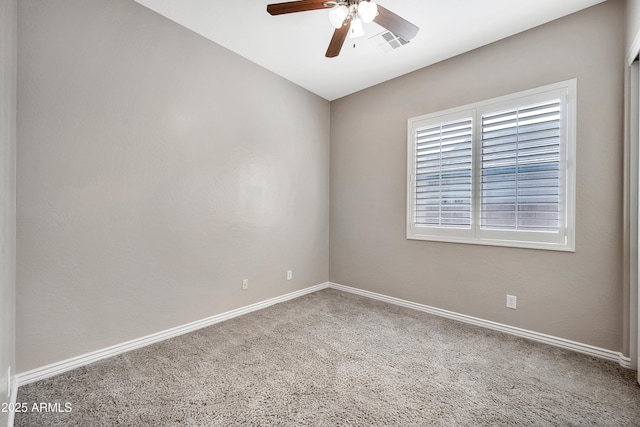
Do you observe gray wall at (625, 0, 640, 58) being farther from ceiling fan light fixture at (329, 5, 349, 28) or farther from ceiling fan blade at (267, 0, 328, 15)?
ceiling fan blade at (267, 0, 328, 15)

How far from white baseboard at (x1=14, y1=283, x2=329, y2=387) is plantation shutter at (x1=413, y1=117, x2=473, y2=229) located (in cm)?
220

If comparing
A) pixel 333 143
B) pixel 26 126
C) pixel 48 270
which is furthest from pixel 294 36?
pixel 48 270

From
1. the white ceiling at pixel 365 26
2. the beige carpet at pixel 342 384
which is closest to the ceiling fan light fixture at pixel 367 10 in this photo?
the white ceiling at pixel 365 26

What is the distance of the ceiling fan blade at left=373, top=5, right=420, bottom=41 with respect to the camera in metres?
1.87

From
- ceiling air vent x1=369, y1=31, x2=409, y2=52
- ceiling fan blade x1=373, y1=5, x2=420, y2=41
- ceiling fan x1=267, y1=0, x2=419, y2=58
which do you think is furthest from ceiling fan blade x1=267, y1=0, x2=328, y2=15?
ceiling air vent x1=369, y1=31, x2=409, y2=52

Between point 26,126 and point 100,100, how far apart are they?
0.48 metres

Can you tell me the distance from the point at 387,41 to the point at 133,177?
261 centimetres

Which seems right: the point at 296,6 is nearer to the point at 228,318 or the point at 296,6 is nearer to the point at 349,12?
the point at 349,12

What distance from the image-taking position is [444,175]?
2.99m

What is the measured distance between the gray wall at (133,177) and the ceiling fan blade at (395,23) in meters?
1.68

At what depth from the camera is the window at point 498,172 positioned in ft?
7.60

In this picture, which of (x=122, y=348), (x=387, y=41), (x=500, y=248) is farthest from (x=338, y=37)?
(x=122, y=348)

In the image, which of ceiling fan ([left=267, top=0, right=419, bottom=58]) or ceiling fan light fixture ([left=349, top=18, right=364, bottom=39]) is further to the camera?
ceiling fan light fixture ([left=349, top=18, right=364, bottom=39])

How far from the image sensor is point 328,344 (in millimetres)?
2383
